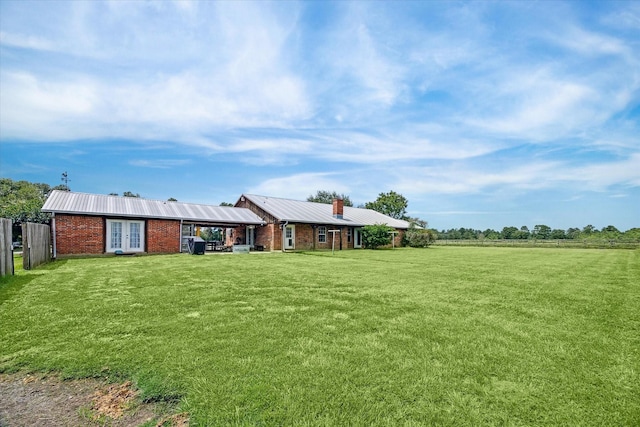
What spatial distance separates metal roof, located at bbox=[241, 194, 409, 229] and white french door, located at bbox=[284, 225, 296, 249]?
2.90 ft

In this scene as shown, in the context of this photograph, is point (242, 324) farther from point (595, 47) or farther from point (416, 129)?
point (416, 129)

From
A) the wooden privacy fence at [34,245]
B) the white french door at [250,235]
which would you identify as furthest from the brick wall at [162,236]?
the white french door at [250,235]

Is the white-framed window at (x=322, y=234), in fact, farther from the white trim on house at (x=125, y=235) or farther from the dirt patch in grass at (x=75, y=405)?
the dirt patch in grass at (x=75, y=405)

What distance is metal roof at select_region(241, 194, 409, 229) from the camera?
23692mm

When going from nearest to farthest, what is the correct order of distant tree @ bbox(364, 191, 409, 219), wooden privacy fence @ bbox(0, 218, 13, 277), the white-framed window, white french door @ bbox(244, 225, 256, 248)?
wooden privacy fence @ bbox(0, 218, 13, 277)
white french door @ bbox(244, 225, 256, 248)
the white-framed window
distant tree @ bbox(364, 191, 409, 219)

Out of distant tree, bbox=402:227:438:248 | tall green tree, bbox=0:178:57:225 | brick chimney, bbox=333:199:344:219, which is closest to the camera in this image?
brick chimney, bbox=333:199:344:219

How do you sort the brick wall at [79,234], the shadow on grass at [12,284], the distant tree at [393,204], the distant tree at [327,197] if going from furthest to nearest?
1. the distant tree at [327,197]
2. the distant tree at [393,204]
3. the brick wall at [79,234]
4. the shadow on grass at [12,284]

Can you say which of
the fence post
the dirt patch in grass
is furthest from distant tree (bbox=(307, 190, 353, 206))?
the dirt patch in grass

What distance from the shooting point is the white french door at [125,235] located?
56.9ft

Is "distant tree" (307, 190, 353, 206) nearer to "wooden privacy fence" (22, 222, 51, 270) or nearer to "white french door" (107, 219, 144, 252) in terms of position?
"white french door" (107, 219, 144, 252)

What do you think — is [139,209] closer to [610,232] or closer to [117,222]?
[117,222]

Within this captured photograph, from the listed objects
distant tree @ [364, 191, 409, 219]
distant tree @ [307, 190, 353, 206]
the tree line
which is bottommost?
the tree line

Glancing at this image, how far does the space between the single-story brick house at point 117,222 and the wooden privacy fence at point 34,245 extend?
2.59 metres

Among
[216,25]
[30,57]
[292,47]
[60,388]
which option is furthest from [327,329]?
[30,57]
